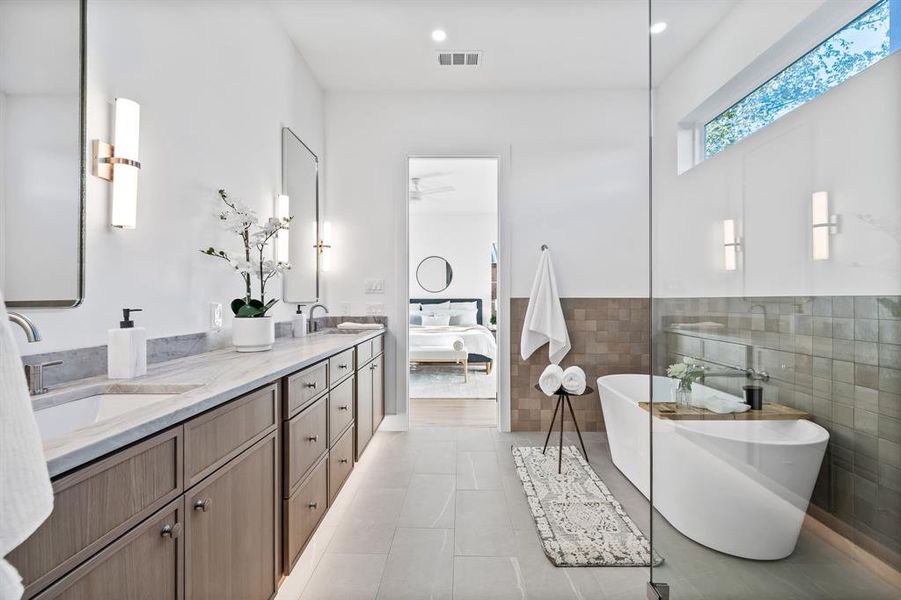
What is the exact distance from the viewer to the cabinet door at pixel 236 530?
97 cm

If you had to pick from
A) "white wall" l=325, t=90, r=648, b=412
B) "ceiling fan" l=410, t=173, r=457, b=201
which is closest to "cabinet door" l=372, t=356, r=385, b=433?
"white wall" l=325, t=90, r=648, b=412

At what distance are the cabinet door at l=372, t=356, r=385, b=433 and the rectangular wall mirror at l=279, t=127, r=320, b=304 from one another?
71 centimetres

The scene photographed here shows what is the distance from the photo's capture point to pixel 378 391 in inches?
124

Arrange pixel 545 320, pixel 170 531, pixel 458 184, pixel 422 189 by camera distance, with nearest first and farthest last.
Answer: pixel 170 531, pixel 545 320, pixel 458 184, pixel 422 189

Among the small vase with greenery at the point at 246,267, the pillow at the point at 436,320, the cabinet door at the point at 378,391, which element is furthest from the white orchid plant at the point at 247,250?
the pillow at the point at 436,320

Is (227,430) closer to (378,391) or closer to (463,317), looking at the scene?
(378,391)

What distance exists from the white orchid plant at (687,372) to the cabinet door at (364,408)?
179 cm

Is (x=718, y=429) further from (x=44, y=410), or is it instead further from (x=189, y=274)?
(x=189, y=274)

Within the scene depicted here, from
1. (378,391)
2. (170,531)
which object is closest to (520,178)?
(378,391)

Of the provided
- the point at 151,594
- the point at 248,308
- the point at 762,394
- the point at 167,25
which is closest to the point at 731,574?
the point at 762,394

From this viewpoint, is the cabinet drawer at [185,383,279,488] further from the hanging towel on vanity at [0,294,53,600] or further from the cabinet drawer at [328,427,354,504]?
the cabinet drawer at [328,427,354,504]

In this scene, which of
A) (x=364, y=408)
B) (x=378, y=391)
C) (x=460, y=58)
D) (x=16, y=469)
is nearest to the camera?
(x=16, y=469)

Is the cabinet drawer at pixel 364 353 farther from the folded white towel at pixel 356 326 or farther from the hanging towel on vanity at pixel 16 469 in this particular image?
the hanging towel on vanity at pixel 16 469

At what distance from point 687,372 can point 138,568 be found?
4.84ft
